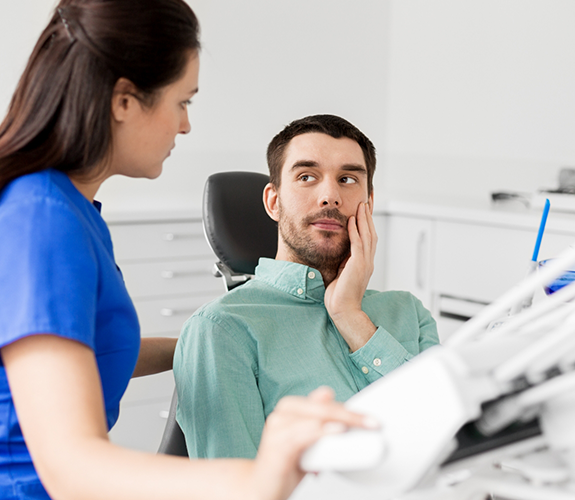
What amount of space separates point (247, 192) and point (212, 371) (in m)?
0.75

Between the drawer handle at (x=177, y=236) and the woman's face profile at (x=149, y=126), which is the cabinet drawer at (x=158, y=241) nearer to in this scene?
the drawer handle at (x=177, y=236)

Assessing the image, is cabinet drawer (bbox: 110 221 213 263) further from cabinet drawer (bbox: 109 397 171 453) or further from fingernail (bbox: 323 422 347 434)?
fingernail (bbox: 323 422 347 434)

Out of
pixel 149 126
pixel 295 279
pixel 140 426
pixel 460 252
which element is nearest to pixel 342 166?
pixel 295 279

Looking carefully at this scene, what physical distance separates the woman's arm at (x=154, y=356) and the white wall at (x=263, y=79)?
184cm

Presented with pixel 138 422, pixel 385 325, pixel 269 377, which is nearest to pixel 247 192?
pixel 385 325

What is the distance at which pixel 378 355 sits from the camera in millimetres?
1267

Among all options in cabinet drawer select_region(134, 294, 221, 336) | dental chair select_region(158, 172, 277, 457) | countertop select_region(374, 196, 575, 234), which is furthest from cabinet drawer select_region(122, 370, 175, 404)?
countertop select_region(374, 196, 575, 234)

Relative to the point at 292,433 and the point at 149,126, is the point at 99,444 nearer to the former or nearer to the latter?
the point at 292,433

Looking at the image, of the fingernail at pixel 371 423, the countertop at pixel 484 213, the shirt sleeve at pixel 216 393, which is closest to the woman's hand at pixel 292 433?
the fingernail at pixel 371 423

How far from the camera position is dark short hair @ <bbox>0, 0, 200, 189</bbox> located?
2.50 ft

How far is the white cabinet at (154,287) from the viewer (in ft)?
8.64

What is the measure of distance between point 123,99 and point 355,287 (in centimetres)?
69

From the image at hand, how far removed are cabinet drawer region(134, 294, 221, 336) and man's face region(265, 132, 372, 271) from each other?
131cm

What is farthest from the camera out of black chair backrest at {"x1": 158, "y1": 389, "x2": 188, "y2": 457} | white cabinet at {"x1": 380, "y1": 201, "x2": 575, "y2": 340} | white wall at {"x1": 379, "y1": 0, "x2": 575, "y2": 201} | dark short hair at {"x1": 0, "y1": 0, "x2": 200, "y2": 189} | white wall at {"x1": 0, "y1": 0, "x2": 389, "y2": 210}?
white wall at {"x1": 0, "y1": 0, "x2": 389, "y2": 210}
